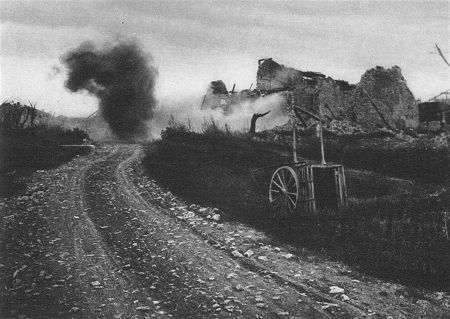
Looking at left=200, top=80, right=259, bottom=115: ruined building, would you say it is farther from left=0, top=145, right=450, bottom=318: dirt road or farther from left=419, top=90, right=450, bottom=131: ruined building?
left=0, top=145, right=450, bottom=318: dirt road

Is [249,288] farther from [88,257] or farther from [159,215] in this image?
[159,215]

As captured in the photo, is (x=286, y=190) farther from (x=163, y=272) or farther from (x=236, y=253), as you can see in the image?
(x=163, y=272)

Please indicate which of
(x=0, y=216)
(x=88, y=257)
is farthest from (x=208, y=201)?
(x=0, y=216)

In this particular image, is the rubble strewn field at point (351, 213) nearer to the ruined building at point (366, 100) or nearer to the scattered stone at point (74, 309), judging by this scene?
the scattered stone at point (74, 309)

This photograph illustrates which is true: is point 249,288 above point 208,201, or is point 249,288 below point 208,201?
below

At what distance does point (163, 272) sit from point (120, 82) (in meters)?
21.7

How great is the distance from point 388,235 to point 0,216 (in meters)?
7.54

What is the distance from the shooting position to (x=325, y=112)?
22219 millimetres

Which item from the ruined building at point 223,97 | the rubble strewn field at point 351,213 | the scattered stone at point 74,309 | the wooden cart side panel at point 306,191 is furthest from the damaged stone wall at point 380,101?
the scattered stone at point 74,309

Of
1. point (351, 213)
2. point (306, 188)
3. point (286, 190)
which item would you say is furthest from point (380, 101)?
point (351, 213)

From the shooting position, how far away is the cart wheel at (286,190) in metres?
8.53

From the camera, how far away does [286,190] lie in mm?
8758

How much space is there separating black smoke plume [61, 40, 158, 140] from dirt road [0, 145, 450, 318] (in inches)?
678

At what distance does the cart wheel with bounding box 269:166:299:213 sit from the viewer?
28.0ft
